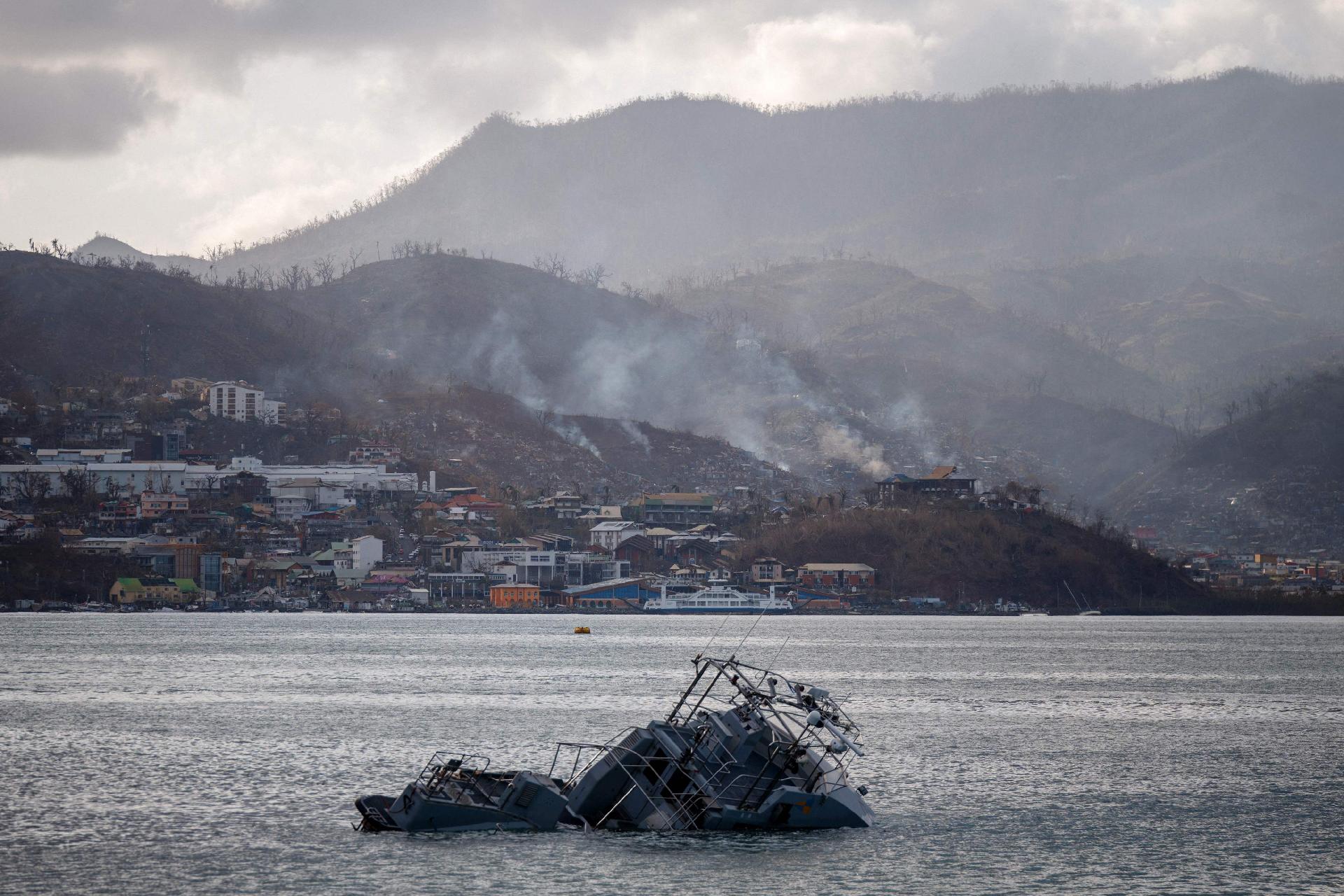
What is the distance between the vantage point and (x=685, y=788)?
50969 millimetres

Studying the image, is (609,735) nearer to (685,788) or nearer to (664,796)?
(664,796)

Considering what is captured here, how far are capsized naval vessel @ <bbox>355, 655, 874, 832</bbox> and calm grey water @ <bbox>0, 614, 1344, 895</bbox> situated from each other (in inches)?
29.9

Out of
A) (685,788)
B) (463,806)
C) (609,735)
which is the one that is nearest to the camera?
(463,806)

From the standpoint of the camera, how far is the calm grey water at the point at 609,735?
46938 millimetres

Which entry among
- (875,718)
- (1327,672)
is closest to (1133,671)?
(1327,672)

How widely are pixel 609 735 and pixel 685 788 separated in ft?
79.3

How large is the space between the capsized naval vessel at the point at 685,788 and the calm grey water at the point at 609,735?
76 centimetres

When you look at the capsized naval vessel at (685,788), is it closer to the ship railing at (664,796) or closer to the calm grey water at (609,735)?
the ship railing at (664,796)

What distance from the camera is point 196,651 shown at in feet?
460

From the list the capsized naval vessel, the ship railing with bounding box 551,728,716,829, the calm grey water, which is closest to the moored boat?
the capsized naval vessel

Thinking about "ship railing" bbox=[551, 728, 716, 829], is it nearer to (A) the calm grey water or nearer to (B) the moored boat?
(A) the calm grey water

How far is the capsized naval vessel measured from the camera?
50031 millimetres

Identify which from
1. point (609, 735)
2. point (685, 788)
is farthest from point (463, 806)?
point (609, 735)

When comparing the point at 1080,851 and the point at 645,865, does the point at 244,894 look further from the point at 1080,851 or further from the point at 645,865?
the point at 1080,851
